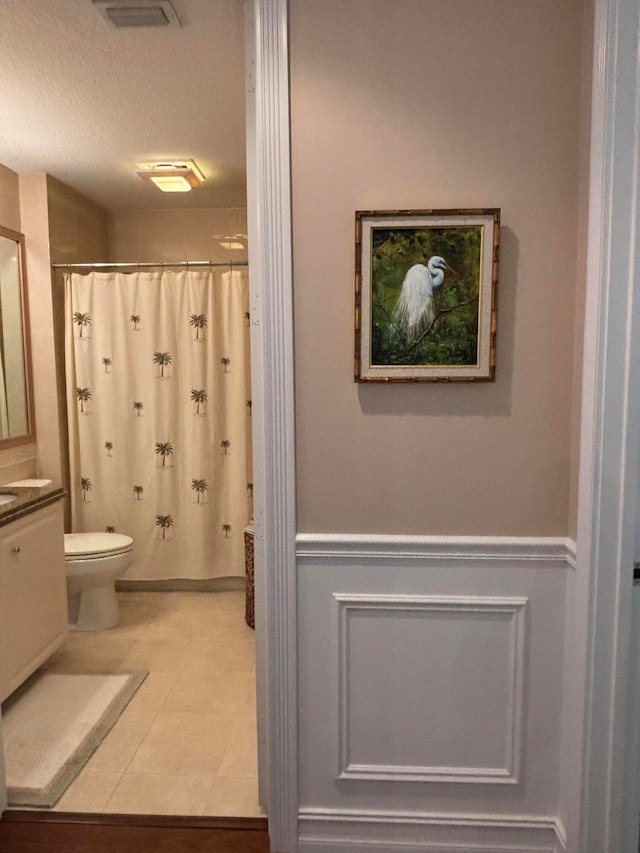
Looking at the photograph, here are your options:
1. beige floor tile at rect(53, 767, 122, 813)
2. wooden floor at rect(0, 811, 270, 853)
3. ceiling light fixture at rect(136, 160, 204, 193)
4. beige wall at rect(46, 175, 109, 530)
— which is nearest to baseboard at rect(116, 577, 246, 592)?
beige wall at rect(46, 175, 109, 530)

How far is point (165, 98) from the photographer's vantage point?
224 centimetres

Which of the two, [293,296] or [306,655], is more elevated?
[293,296]

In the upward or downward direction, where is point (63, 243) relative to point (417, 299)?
upward

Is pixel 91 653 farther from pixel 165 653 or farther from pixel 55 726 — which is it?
pixel 55 726

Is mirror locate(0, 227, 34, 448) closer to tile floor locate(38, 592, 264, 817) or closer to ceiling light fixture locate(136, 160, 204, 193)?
ceiling light fixture locate(136, 160, 204, 193)

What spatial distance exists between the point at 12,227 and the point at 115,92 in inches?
47.3

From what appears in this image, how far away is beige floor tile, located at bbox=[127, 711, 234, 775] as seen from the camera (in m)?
1.96

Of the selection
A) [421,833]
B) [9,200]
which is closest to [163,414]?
[9,200]

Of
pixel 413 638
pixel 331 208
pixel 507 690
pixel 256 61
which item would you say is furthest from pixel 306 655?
pixel 256 61

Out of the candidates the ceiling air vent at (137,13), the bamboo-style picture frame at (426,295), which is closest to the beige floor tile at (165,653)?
the bamboo-style picture frame at (426,295)

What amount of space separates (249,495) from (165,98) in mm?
2011

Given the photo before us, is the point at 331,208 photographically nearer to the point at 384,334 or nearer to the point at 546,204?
the point at 384,334

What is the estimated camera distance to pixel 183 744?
2.08 m

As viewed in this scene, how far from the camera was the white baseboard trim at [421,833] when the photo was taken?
→ 1611 mm
